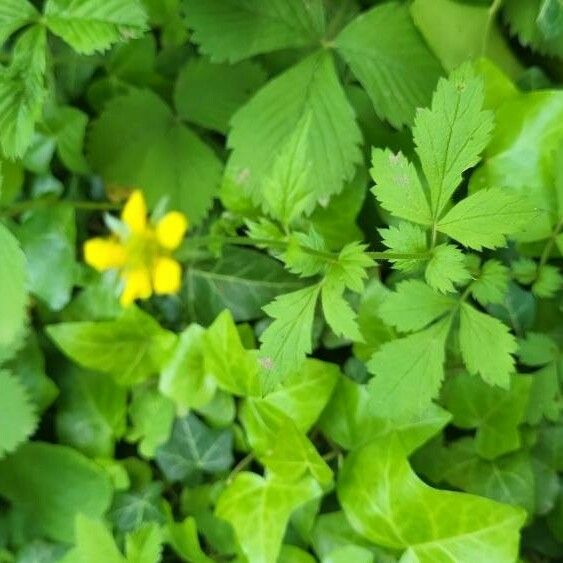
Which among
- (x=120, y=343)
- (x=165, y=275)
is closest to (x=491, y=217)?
(x=165, y=275)

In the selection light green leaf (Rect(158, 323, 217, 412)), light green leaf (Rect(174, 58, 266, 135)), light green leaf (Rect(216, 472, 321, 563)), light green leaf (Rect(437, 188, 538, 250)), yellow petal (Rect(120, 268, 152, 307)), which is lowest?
light green leaf (Rect(216, 472, 321, 563))

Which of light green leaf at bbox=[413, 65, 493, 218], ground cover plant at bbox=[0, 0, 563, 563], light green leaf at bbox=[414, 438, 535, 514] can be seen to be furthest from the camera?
light green leaf at bbox=[414, 438, 535, 514]

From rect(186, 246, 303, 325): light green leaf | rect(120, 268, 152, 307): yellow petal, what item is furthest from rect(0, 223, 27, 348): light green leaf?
rect(186, 246, 303, 325): light green leaf

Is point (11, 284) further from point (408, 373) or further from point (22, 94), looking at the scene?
point (408, 373)

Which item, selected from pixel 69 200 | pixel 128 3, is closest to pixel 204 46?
pixel 128 3

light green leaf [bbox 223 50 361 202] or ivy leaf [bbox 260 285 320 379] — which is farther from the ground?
light green leaf [bbox 223 50 361 202]

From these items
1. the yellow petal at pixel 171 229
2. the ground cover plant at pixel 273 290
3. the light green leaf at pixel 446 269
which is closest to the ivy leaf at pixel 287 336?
the ground cover plant at pixel 273 290

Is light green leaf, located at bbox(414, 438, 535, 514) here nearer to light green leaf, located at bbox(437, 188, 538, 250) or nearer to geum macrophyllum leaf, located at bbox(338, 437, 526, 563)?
geum macrophyllum leaf, located at bbox(338, 437, 526, 563)
